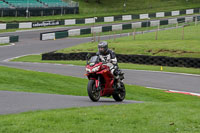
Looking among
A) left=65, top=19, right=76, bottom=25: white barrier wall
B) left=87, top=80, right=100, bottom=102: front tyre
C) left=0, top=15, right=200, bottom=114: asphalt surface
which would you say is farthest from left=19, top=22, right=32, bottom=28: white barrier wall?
left=87, top=80, right=100, bottom=102: front tyre

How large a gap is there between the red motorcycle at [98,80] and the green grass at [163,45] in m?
18.9

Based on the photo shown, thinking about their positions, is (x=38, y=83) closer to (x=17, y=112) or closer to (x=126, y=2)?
(x=17, y=112)

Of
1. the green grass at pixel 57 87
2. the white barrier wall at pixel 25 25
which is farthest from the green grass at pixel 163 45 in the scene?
the white barrier wall at pixel 25 25

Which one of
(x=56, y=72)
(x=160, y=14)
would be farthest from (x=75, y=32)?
(x=56, y=72)

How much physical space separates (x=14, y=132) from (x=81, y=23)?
174 ft

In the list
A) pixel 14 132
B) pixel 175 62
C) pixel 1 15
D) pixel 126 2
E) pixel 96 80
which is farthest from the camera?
pixel 126 2

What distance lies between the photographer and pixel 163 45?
115 feet

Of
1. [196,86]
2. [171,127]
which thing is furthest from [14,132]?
[196,86]

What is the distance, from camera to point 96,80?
11984mm

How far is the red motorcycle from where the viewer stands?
38.5 ft

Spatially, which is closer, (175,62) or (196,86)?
(196,86)

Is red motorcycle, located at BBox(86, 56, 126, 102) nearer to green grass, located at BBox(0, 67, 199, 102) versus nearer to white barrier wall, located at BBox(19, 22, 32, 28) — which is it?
green grass, located at BBox(0, 67, 199, 102)

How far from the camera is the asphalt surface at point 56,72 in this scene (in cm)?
1028

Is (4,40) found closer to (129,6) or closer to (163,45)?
(163,45)
